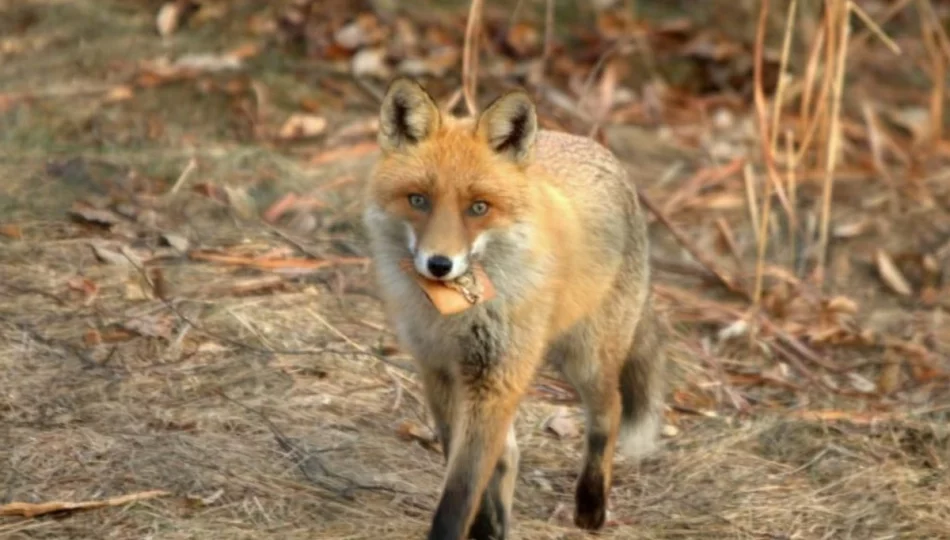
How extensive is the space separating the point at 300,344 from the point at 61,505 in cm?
172

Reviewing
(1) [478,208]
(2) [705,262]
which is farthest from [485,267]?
(2) [705,262]

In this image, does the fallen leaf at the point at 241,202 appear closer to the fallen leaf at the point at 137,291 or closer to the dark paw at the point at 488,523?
the fallen leaf at the point at 137,291

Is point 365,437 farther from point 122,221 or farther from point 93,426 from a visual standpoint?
point 122,221

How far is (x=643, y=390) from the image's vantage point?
568 centimetres

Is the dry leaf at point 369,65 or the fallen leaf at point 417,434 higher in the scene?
the dry leaf at point 369,65

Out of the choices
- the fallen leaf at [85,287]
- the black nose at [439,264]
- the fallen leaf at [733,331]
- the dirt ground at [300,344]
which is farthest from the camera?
the fallen leaf at [733,331]

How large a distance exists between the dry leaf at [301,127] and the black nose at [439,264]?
4474mm

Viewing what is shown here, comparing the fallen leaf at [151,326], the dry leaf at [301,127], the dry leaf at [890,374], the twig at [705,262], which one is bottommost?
the dry leaf at [890,374]

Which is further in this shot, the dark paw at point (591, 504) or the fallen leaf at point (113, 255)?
the fallen leaf at point (113, 255)

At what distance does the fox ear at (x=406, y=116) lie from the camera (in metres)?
4.57

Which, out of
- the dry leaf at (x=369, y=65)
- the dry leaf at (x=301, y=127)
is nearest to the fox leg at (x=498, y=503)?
the dry leaf at (x=301, y=127)

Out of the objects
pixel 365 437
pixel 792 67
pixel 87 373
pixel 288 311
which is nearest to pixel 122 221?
pixel 288 311

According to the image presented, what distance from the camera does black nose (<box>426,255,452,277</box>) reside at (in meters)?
4.27

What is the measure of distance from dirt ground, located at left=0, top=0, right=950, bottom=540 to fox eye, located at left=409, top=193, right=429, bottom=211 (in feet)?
3.48
